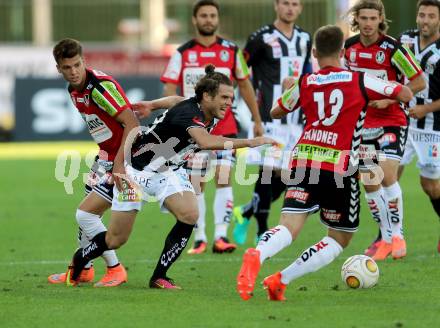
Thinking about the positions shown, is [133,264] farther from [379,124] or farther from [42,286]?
[379,124]

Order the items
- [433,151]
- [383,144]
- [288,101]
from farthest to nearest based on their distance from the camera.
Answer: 1. [433,151]
2. [383,144]
3. [288,101]

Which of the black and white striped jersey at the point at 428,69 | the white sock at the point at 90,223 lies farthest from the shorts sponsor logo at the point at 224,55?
the white sock at the point at 90,223

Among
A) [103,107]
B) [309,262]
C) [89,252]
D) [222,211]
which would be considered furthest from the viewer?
[222,211]

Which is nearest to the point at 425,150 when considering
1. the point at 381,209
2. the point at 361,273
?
the point at 381,209

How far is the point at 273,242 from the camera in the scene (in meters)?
7.80

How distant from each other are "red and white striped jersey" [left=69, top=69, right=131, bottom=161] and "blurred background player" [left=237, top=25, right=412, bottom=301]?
1.50 metres

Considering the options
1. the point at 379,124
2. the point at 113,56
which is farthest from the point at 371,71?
the point at 113,56

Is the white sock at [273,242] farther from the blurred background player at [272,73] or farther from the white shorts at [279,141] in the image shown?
the white shorts at [279,141]

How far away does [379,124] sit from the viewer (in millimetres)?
10266

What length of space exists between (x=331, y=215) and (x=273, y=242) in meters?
0.54

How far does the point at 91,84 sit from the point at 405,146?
3592 millimetres

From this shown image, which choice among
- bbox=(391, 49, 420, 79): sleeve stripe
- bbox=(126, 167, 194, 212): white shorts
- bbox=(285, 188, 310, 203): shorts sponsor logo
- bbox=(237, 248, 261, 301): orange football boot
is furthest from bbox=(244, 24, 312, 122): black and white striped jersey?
bbox=(237, 248, 261, 301): orange football boot

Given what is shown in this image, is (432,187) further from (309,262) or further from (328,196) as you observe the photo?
(309,262)

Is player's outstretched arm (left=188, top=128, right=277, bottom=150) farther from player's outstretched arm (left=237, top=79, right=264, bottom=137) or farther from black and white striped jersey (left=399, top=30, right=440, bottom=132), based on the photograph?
player's outstretched arm (left=237, top=79, right=264, bottom=137)
